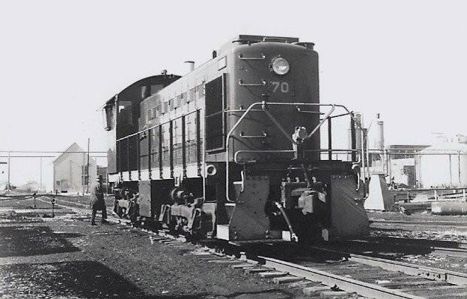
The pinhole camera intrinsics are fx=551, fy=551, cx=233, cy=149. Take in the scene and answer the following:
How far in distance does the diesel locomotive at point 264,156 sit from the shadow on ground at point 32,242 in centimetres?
242

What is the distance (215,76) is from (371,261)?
446cm

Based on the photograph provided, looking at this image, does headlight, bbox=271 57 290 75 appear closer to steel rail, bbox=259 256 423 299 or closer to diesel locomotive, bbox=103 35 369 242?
diesel locomotive, bbox=103 35 369 242

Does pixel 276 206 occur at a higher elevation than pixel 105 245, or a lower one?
higher

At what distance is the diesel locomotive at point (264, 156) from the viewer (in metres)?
8.41

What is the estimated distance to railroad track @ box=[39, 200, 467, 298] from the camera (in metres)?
5.94

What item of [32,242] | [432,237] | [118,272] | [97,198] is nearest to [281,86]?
[118,272]

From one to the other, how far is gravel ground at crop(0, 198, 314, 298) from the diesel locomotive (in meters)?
0.75

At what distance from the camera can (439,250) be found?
9016 millimetres

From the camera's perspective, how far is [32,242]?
39.0ft

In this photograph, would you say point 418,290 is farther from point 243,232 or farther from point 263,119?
point 263,119

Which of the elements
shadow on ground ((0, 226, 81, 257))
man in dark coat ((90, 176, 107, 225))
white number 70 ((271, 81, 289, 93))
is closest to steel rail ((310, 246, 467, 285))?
white number 70 ((271, 81, 289, 93))

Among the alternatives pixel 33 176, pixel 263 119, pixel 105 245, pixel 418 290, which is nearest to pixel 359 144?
pixel 263 119

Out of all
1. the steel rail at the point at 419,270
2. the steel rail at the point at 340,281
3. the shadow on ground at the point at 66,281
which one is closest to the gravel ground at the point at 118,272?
the shadow on ground at the point at 66,281

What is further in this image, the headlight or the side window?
the side window
